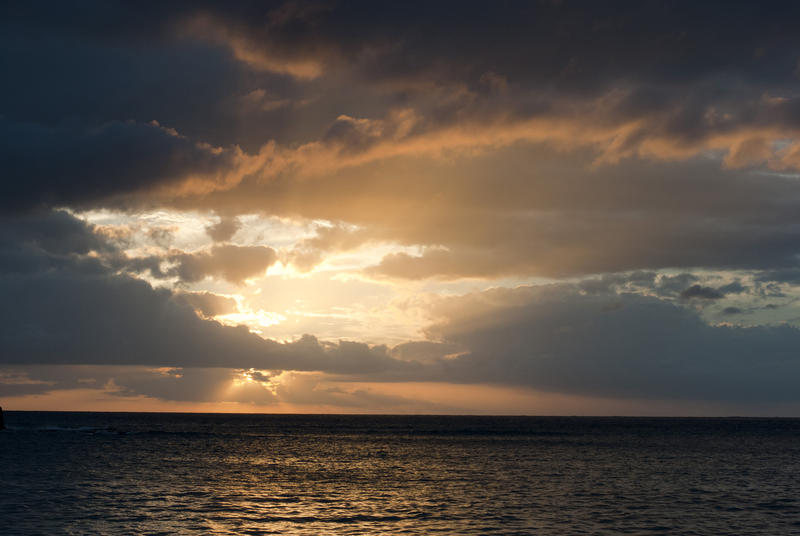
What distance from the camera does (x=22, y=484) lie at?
64.9 metres

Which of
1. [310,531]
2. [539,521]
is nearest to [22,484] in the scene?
[310,531]

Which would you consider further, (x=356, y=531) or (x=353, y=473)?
(x=353, y=473)

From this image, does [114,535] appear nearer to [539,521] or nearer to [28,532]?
[28,532]

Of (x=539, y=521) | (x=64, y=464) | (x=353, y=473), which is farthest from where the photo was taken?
(x=64, y=464)

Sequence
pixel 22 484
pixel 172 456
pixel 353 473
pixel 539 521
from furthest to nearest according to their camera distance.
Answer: pixel 172 456 < pixel 353 473 < pixel 22 484 < pixel 539 521

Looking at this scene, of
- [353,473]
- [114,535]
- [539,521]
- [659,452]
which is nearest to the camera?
[114,535]

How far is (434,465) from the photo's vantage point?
297 feet

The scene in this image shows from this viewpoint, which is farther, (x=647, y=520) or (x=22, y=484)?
(x=22, y=484)

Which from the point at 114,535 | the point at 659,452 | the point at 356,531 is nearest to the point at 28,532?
the point at 114,535

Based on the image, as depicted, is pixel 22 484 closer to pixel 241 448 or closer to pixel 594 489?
→ pixel 594 489

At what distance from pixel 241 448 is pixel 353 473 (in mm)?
48936

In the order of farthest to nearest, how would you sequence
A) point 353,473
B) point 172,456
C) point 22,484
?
1. point 172,456
2. point 353,473
3. point 22,484

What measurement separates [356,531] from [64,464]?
5629cm

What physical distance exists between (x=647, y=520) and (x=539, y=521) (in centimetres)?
745
